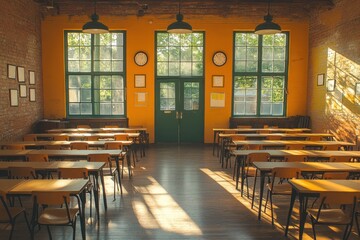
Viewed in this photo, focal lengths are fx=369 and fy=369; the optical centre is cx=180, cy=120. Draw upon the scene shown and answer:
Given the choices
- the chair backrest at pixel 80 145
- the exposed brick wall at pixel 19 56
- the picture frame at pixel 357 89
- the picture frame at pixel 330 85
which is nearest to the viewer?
the chair backrest at pixel 80 145

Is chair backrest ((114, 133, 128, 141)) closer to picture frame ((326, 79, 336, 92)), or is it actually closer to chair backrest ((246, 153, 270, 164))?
chair backrest ((246, 153, 270, 164))

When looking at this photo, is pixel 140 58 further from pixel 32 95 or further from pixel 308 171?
pixel 308 171

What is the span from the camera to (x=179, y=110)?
40.0 ft

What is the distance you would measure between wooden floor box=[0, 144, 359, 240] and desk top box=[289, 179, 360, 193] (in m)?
0.70

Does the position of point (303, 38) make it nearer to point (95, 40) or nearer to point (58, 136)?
point (95, 40)

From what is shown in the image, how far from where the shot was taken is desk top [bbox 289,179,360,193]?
13.1 ft

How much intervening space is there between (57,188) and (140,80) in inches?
326

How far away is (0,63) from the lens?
28.5 feet

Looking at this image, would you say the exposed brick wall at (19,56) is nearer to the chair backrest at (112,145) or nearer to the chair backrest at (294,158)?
the chair backrest at (112,145)

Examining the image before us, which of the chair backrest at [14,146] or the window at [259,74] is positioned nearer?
the chair backrest at [14,146]

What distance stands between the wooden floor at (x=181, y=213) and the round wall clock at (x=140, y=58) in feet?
16.1

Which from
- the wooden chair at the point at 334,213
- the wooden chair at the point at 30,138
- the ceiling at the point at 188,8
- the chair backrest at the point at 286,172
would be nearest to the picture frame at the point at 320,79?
the ceiling at the point at 188,8

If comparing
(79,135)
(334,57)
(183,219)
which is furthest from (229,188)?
(334,57)

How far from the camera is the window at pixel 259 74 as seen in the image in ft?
39.9
